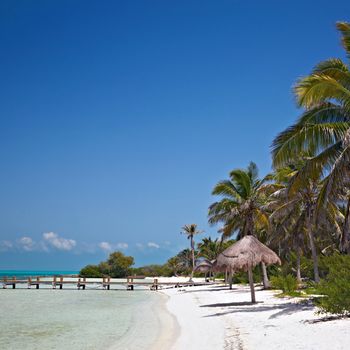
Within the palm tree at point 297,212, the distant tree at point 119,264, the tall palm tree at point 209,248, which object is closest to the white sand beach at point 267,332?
the palm tree at point 297,212

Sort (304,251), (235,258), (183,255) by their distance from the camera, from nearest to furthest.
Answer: (235,258) < (304,251) < (183,255)

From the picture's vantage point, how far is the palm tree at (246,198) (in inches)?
1040

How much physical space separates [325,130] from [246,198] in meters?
14.2

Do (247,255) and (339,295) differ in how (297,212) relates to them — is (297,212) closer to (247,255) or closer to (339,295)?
(247,255)

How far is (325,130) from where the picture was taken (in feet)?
41.3

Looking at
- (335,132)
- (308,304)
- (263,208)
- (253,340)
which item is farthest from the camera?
(263,208)

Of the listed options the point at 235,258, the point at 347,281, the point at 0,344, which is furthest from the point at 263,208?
the point at 0,344

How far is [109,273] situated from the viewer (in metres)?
72.9

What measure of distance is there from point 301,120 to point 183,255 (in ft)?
228

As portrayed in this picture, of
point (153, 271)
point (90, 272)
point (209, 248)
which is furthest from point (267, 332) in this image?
point (153, 271)

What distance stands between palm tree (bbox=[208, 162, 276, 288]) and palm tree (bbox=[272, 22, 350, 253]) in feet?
40.0

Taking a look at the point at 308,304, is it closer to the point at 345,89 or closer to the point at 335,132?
the point at 335,132

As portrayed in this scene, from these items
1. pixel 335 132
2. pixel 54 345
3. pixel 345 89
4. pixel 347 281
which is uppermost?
pixel 345 89

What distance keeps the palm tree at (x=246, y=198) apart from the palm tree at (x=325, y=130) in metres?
12.2
